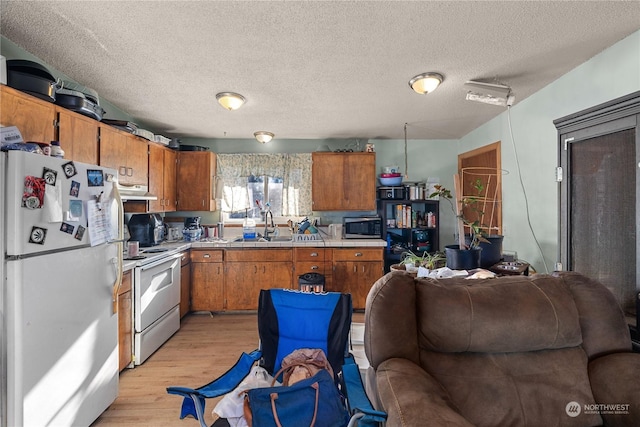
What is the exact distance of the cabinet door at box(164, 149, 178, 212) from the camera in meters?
3.55

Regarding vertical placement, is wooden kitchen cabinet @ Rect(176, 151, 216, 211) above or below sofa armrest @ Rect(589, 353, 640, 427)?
above

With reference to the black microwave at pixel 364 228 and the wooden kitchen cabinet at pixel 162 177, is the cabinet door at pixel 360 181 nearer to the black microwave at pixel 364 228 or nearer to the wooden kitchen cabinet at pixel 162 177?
the black microwave at pixel 364 228

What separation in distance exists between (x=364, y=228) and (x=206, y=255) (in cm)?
208

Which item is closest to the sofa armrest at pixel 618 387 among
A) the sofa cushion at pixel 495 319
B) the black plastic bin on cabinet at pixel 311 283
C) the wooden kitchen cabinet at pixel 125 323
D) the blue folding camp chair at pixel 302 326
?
the sofa cushion at pixel 495 319

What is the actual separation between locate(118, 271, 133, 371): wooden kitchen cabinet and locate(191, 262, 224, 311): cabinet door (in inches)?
44.6

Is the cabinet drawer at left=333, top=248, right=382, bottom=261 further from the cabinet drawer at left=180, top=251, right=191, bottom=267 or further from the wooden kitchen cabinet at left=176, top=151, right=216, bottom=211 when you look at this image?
the wooden kitchen cabinet at left=176, top=151, right=216, bottom=211

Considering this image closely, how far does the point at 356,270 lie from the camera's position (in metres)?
3.56

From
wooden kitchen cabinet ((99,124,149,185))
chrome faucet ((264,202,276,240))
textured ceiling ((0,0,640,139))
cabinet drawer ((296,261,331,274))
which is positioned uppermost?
textured ceiling ((0,0,640,139))

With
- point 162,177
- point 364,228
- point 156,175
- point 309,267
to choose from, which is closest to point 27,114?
point 156,175

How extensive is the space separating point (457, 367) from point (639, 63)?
6.53ft

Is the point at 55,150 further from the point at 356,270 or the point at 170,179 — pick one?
the point at 356,270

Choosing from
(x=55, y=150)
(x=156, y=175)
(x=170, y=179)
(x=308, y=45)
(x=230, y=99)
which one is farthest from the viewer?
(x=170, y=179)

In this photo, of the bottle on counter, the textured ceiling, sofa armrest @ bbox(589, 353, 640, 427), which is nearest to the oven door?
the bottle on counter

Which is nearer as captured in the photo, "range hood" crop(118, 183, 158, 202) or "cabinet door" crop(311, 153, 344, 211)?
"range hood" crop(118, 183, 158, 202)
